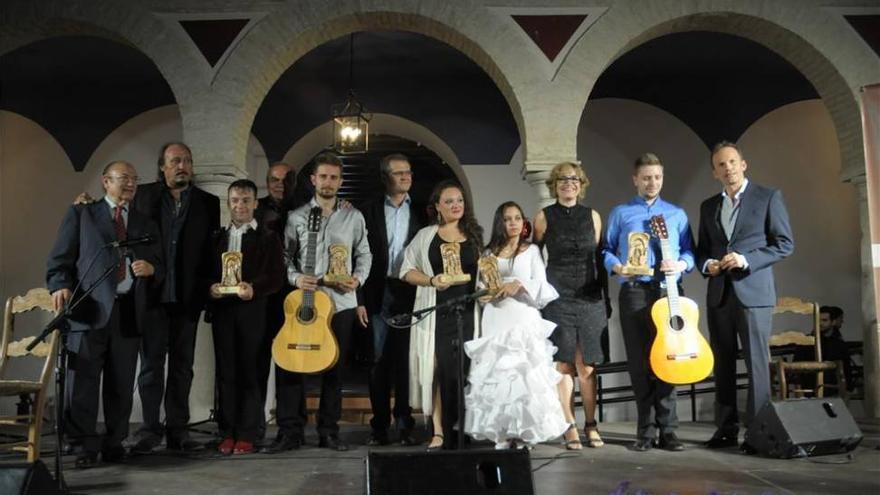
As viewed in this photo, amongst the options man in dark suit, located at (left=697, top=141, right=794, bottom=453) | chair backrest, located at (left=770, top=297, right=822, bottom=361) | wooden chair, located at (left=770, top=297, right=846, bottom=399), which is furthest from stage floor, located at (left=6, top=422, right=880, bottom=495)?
chair backrest, located at (left=770, top=297, right=822, bottom=361)

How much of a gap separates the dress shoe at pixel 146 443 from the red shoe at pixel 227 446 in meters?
0.40

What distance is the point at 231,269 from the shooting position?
4.81 m

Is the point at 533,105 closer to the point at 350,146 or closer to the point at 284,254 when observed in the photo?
the point at 350,146

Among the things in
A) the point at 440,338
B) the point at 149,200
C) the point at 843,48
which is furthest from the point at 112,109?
the point at 843,48

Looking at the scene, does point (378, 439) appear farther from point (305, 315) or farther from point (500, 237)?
point (500, 237)

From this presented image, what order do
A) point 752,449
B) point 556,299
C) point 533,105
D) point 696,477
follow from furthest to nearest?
point 533,105 → point 556,299 → point 752,449 → point 696,477

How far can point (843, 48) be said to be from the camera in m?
6.61

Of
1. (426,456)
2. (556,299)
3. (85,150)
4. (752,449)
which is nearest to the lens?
(426,456)

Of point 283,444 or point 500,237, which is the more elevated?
point 500,237

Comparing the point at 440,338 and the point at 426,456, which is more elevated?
the point at 440,338

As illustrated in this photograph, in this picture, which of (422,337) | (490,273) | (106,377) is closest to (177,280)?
(106,377)

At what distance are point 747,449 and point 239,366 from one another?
2936 millimetres

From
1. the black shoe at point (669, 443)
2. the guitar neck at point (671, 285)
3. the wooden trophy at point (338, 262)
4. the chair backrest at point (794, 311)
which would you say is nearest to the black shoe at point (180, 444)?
the wooden trophy at point (338, 262)

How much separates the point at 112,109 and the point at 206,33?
9.94 feet
